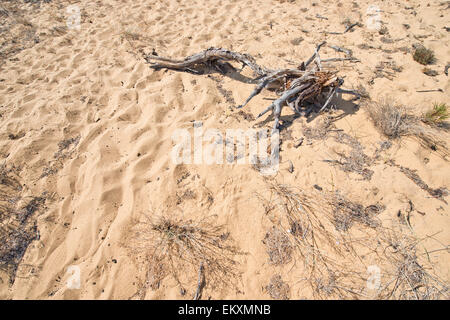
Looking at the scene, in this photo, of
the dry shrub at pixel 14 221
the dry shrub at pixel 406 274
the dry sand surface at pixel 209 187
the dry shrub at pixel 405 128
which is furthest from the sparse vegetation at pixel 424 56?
the dry shrub at pixel 14 221

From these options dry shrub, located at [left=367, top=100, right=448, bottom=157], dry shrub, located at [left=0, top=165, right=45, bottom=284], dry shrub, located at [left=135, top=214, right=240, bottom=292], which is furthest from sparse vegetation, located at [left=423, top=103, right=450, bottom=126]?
dry shrub, located at [left=0, top=165, right=45, bottom=284]

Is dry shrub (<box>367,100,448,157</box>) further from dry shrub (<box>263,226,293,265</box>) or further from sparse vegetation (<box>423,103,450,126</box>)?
dry shrub (<box>263,226,293,265</box>)

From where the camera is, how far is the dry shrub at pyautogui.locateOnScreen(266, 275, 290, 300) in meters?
1.91

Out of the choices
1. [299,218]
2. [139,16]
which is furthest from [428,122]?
[139,16]

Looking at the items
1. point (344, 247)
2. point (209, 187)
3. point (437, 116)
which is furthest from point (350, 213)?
point (437, 116)

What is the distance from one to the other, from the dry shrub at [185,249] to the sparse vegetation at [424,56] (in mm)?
4142

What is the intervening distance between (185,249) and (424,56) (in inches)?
179

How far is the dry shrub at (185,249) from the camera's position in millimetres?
2037

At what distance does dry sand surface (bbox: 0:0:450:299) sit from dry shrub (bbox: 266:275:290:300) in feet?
0.04

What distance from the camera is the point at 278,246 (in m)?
2.12

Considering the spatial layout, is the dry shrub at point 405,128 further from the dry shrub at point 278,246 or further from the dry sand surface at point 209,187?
the dry shrub at point 278,246

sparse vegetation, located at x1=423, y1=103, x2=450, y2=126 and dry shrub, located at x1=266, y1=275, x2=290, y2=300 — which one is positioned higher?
sparse vegetation, located at x1=423, y1=103, x2=450, y2=126

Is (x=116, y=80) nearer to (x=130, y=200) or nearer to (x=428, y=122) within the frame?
(x=130, y=200)

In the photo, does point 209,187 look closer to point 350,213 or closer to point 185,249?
point 185,249
